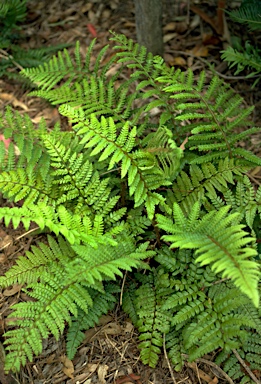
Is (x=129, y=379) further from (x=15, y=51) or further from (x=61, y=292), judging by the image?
(x=15, y=51)

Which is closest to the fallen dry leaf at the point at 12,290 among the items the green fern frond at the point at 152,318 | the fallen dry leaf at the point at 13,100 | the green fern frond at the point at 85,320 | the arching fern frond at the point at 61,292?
the arching fern frond at the point at 61,292

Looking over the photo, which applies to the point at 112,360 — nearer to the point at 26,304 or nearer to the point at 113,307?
the point at 113,307

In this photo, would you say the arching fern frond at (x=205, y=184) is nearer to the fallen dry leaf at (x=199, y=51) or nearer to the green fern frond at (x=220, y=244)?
the green fern frond at (x=220, y=244)

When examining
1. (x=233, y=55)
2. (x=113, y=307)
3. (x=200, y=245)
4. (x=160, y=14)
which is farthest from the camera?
(x=160, y=14)

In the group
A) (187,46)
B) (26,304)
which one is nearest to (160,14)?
(187,46)

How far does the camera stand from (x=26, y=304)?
2629 mm

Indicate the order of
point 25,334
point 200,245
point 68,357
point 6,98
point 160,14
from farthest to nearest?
point 6,98 < point 160,14 < point 68,357 < point 25,334 < point 200,245

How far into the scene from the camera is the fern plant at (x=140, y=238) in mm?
2525

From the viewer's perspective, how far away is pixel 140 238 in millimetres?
3006

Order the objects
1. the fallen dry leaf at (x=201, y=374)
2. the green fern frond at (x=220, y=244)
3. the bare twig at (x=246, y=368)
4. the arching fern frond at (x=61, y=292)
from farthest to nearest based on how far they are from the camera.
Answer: the fallen dry leaf at (x=201, y=374) → the bare twig at (x=246, y=368) → the arching fern frond at (x=61, y=292) → the green fern frond at (x=220, y=244)

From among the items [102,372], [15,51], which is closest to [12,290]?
[102,372]

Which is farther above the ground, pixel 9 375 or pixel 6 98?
pixel 6 98

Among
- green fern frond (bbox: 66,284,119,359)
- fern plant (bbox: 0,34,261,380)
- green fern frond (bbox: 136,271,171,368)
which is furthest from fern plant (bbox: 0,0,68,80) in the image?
green fern frond (bbox: 136,271,171,368)

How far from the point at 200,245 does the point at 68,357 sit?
122 centimetres
